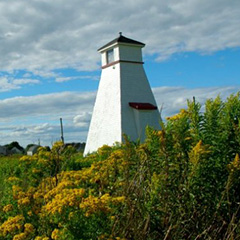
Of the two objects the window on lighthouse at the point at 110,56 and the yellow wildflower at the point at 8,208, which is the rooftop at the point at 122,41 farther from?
the yellow wildflower at the point at 8,208

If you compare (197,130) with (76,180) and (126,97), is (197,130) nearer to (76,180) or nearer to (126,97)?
(76,180)

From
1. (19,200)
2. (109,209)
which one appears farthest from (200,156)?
(19,200)

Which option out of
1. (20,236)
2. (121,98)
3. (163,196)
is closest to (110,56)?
(121,98)

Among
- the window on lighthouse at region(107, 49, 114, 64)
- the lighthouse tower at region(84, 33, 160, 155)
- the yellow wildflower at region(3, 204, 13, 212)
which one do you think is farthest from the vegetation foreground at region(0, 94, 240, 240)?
the window on lighthouse at region(107, 49, 114, 64)

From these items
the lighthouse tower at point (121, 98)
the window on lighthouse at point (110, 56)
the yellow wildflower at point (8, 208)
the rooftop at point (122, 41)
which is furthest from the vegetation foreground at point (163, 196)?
the window on lighthouse at point (110, 56)

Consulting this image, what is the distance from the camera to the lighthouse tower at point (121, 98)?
1908 cm

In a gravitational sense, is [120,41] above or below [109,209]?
above

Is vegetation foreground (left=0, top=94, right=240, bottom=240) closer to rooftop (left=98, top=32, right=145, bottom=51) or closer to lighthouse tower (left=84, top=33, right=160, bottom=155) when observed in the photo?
lighthouse tower (left=84, top=33, right=160, bottom=155)

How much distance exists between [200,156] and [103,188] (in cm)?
118

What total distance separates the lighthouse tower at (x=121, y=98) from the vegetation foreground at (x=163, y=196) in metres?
14.5

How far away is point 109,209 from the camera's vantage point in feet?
10.1

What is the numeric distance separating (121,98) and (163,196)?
15.6m

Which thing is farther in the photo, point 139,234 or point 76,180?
point 76,180

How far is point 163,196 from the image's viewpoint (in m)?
3.51
